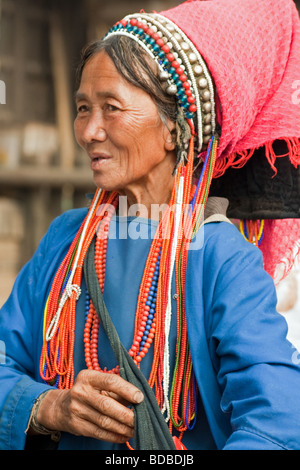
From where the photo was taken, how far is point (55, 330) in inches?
63.6

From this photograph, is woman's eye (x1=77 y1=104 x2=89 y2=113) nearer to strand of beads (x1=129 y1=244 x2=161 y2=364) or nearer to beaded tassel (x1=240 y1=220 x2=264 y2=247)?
strand of beads (x1=129 y1=244 x2=161 y2=364)

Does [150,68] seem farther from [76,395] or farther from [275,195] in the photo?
[76,395]

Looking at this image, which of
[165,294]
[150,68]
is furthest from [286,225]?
[150,68]

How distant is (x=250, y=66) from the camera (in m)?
1.60

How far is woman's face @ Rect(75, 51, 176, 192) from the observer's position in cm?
156

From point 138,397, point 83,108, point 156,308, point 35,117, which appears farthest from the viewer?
point 35,117

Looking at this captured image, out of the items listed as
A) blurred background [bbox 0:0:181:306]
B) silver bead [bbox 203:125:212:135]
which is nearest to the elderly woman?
silver bead [bbox 203:125:212:135]

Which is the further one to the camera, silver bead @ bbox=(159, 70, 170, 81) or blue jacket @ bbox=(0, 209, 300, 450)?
silver bead @ bbox=(159, 70, 170, 81)

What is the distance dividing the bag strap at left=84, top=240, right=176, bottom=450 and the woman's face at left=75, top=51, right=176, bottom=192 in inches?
11.9

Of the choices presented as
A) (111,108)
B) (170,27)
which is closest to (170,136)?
(111,108)

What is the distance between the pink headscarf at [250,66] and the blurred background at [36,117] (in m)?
3.76

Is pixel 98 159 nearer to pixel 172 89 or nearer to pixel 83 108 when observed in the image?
pixel 83 108

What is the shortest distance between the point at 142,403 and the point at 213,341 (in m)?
0.22

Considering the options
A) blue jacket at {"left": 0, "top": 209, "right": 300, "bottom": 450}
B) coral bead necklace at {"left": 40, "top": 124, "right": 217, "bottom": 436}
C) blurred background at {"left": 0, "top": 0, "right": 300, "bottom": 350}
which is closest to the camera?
blue jacket at {"left": 0, "top": 209, "right": 300, "bottom": 450}
